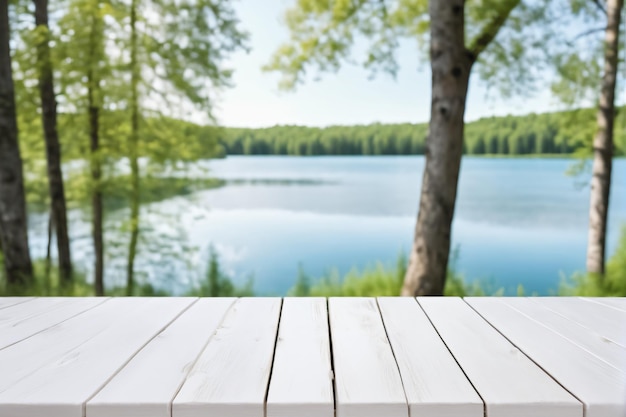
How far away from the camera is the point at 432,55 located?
373 centimetres

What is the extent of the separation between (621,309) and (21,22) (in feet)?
21.7

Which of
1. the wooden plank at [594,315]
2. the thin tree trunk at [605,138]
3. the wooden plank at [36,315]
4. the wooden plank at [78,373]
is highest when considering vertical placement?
the thin tree trunk at [605,138]

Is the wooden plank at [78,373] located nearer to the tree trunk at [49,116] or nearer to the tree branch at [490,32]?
the tree branch at [490,32]

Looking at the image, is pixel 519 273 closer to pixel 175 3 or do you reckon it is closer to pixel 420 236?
pixel 420 236

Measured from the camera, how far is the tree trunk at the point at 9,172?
4.71m

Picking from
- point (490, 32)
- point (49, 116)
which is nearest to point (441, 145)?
point (490, 32)

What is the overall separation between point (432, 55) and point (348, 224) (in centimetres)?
704

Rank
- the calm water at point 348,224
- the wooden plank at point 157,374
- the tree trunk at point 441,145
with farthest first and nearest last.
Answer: the calm water at point 348,224 → the tree trunk at point 441,145 → the wooden plank at point 157,374

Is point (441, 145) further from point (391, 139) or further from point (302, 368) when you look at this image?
point (391, 139)

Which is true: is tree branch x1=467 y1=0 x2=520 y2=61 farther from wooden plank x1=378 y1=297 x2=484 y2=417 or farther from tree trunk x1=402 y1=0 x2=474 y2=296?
wooden plank x1=378 y1=297 x2=484 y2=417

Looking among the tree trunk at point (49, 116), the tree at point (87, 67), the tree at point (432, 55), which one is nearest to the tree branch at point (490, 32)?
the tree at point (432, 55)

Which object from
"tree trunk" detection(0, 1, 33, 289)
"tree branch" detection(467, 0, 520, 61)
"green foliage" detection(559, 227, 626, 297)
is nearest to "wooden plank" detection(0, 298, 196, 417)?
"tree branch" detection(467, 0, 520, 61)

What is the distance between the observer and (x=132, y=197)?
241 inches

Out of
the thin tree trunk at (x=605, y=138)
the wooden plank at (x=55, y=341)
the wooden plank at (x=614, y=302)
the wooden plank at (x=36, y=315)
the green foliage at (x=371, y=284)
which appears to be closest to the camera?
the wooden plank at (x=55, y=341)
